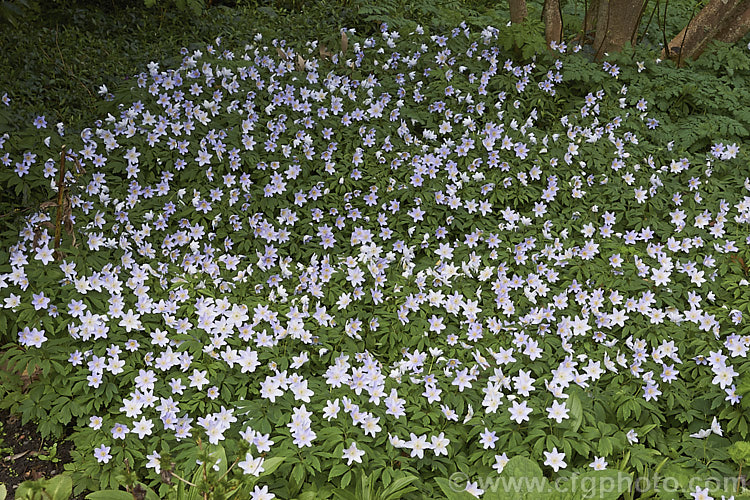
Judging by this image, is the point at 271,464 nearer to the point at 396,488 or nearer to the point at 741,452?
the point at 396,488

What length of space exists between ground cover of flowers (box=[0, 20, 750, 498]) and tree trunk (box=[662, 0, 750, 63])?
58 centimetres

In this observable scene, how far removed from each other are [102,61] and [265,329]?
325cm

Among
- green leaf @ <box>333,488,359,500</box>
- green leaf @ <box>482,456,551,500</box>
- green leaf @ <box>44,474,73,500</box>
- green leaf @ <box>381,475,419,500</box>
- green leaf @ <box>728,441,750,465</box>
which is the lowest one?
green leaf @ <box>44,474,73,500</box>

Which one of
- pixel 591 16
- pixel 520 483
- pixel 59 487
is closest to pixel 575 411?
pixel 520 483

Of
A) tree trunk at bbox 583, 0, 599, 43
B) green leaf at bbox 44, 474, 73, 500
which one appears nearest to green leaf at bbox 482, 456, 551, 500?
green leaf at bbox 44, 474, 73, 500

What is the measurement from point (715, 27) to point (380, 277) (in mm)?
3761

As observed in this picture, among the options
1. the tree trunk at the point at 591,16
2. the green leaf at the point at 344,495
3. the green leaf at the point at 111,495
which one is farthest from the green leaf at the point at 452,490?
the tree trunk at the point at 591,16

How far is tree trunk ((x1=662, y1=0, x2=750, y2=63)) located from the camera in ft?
17.0

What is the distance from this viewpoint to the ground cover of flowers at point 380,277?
9.18 ft

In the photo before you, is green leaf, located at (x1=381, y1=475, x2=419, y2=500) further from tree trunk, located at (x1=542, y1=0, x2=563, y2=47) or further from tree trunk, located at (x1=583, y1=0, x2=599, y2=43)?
tree trunk, located at (x1=583, y1=0, x2=599, y2=43)

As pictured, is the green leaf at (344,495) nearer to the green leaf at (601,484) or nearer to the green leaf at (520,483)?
the green leaf at (520,483)

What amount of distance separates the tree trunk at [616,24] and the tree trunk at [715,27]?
17.3 inches

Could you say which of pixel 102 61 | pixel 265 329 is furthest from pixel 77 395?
pixel 102 61

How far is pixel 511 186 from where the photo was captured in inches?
165
